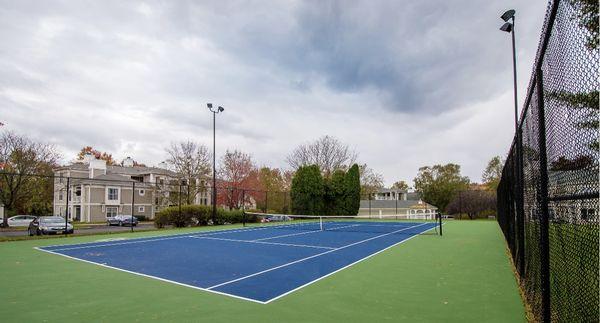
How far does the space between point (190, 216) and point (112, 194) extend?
101 ft

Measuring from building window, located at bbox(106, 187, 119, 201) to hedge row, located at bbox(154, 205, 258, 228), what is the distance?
96.6 feet

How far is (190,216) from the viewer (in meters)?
23.9

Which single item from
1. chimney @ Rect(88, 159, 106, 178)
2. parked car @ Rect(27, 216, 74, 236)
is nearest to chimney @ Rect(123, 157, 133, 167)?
chimney @ Rect(88, 159, 106, 178)

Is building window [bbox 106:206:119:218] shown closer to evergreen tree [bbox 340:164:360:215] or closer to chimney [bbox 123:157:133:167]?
chimney [bbox 123:157:133:167]

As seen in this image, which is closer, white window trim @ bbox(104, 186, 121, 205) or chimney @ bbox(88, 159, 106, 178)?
white window trim @ bbox(104, 186, 121, 205)

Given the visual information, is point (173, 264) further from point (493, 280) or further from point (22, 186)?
point (22, 186)

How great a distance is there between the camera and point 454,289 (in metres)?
6.71

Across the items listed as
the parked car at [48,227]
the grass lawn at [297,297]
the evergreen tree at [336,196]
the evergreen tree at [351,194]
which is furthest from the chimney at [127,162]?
the grass lawn at [297,297]

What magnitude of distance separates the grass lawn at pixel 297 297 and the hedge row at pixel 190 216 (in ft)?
44.9

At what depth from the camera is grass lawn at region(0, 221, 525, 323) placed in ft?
17.1

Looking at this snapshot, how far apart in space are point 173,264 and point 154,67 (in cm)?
1135

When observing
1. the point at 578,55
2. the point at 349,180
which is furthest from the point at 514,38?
the point at 349,180

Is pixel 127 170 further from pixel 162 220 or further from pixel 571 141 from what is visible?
pixel 571 141

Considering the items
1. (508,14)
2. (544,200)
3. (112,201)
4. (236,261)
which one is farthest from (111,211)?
(544,200)
